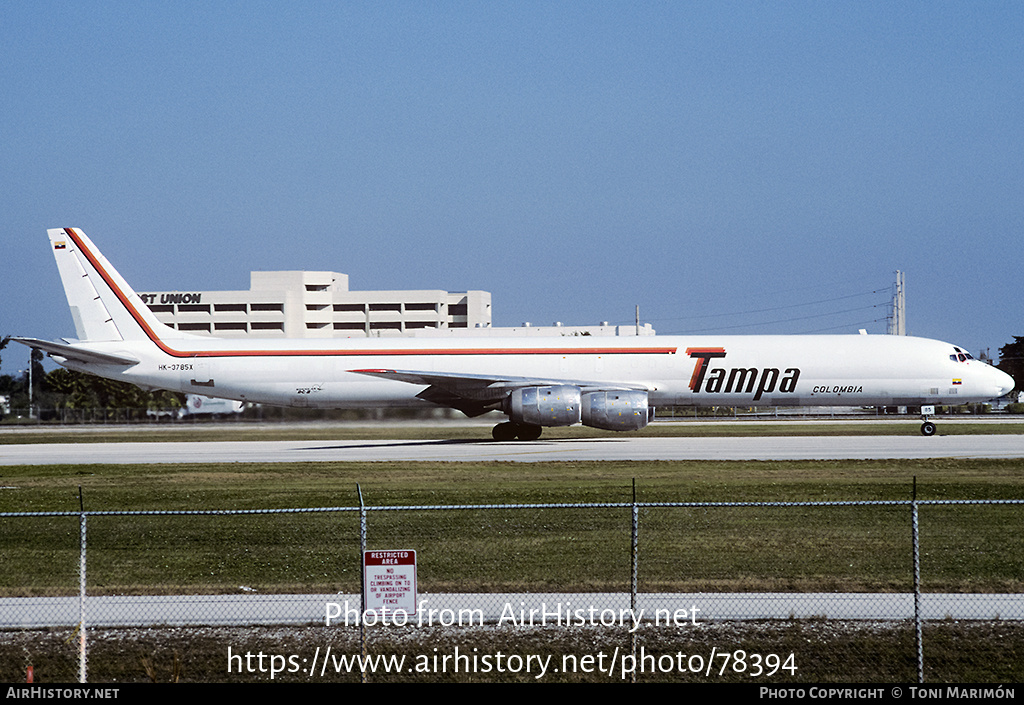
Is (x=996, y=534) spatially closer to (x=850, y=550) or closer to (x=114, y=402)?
(x=850, y=550)

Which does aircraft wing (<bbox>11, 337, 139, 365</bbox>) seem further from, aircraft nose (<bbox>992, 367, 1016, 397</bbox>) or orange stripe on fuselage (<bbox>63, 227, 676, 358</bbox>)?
aircraft nose (<bbox>992, 367, 1016, 397</bbox>)

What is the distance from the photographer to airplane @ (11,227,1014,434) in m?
40.6

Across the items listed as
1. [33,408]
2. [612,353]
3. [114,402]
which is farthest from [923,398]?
[114,402]

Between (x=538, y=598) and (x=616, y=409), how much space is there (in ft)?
84.9

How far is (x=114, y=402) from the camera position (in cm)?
9300

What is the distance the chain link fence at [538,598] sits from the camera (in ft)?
33.3

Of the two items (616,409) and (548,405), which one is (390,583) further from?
(616,409)

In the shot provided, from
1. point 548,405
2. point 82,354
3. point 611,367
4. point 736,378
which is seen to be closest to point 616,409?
point 548,405

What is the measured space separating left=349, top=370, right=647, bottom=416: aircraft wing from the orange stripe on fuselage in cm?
146

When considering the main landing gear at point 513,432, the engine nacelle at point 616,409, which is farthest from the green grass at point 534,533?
the main landing gear at point 513,432

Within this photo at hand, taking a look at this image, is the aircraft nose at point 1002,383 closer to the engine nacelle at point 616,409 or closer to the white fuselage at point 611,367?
the white fuselage at point 611,367

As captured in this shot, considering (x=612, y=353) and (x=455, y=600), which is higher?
(x=612, y=353)

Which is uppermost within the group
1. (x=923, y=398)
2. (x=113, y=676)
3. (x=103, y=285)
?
(x=103, y=285)

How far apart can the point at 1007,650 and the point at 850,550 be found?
5087mm
